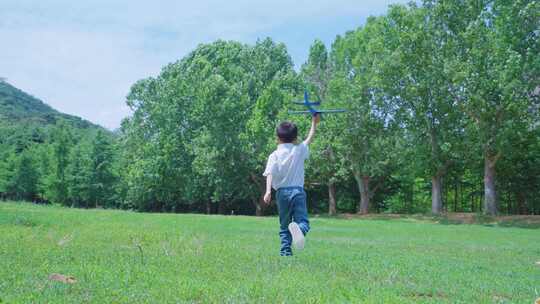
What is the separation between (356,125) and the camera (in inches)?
1725

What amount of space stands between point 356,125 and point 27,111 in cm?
12588

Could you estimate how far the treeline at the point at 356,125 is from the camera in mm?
34188

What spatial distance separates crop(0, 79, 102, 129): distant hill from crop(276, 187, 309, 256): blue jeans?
122 meters

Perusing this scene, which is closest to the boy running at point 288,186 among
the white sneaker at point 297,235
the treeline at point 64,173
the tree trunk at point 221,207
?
the white sneaker at point 297,235

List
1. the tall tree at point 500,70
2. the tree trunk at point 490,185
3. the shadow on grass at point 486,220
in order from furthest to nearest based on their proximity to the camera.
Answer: the tree trunk at point 490,185 → the shadow on grass at point 486,220 → the tall tree at point 500,70

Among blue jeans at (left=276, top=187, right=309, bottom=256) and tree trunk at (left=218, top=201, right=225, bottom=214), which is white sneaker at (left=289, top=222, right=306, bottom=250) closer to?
blue jeans at (left=276, top=187, right=309, bottom=256)

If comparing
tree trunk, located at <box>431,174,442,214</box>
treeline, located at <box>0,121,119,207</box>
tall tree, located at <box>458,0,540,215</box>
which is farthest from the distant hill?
tall tree, located at <box>458,0,540,215</box>

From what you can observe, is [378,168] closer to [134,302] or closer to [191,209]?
[191,209]

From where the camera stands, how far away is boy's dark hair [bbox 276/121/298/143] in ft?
28.7

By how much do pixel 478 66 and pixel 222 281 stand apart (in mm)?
31474

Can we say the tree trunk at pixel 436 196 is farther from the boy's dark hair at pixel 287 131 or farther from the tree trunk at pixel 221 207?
the boy's dark hair at pixel 287 131

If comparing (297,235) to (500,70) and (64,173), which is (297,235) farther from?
(64,173)

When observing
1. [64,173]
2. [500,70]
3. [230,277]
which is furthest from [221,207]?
[230,277]

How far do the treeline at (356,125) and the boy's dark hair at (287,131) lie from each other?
26570 mm
